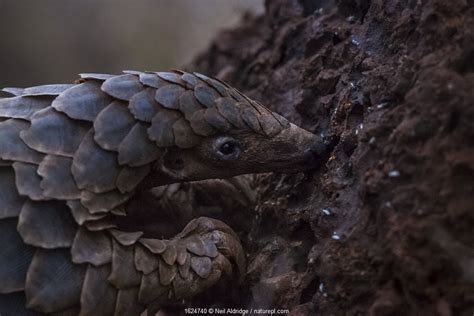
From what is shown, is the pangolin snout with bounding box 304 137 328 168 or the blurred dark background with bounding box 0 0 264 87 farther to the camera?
the blurred dark background with bounding box 0 0 264 87

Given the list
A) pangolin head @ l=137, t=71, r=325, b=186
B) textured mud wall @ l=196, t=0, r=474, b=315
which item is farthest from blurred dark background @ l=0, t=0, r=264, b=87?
pangolin head @ l=137, t=71, r=325, b=186

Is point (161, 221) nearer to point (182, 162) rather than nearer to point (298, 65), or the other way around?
point (182, 162)

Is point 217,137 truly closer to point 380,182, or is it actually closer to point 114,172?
point 114,172

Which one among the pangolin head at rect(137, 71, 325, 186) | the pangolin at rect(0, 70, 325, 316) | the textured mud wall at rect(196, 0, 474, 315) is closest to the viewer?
the textured mud wall at rect(196, 0, 474, 315)

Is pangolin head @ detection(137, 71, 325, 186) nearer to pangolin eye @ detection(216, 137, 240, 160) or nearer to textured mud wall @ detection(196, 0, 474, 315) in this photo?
pangolin eye @ detection(216, 137, 240, 160)

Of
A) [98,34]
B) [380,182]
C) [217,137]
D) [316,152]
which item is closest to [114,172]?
[217,137]

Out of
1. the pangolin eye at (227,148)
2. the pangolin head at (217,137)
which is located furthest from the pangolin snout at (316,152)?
the pangolin eye at (227,148)

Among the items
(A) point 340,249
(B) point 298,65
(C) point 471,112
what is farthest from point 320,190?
(B) point 298,65

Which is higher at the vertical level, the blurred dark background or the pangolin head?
the pangolin head
